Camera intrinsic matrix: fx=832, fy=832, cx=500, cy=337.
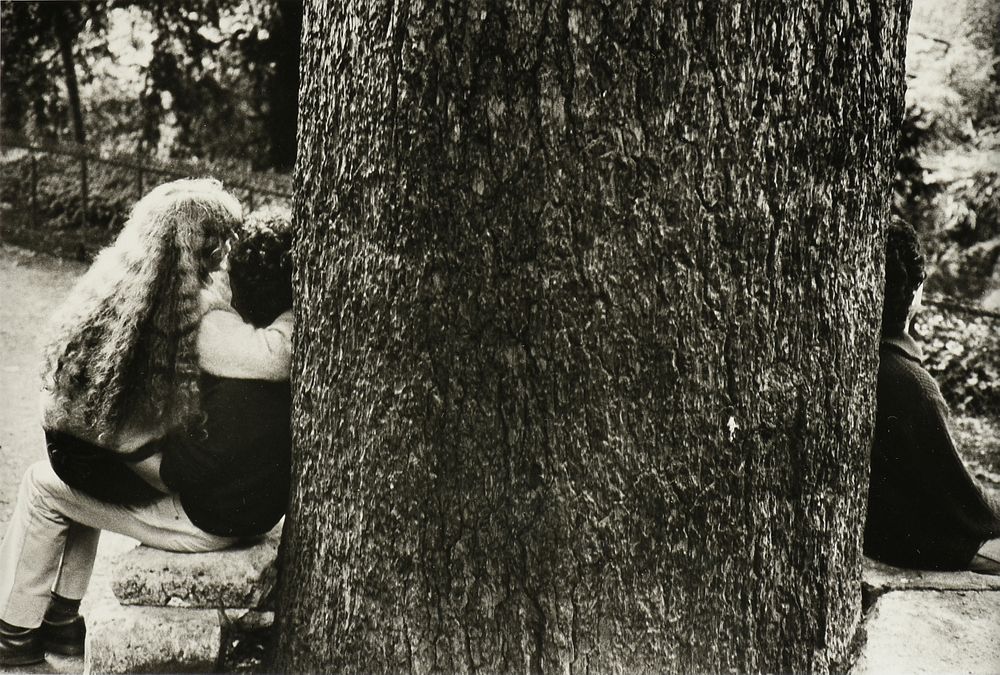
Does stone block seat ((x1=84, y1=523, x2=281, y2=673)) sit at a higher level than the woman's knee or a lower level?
lower

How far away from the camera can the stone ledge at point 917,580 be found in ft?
8.98

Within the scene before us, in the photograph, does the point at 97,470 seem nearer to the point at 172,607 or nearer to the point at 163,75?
the point at 172,607

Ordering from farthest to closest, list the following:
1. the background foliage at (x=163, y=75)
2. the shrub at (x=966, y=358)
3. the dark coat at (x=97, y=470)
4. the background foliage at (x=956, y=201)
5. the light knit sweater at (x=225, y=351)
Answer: the shrub at (x=966, y=358), the background foliage at (x=956, y=201), the background foliage at (x=163, y=75), the dark coat at (x=97, y=470), the light knit sweater at (x=225, y=351)

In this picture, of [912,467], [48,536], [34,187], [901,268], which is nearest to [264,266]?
[48,536]

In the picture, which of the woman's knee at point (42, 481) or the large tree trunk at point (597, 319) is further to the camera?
the woman's knee at point (42, 481)

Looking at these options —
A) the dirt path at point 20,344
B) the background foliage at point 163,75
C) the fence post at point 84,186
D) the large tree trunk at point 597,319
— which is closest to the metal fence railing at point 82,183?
the fence post at point 84,186

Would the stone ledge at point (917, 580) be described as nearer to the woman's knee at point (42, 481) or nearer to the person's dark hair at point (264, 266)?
the person's dark hair at point (264, 266)

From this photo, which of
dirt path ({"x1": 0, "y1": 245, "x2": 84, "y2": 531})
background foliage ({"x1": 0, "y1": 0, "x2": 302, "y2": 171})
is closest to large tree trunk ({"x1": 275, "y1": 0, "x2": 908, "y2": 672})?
dirt path ({"x1": 0, "y1": 245, "x2": 84, "y2": 531})

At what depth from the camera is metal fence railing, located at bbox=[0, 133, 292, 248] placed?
4.52 meters

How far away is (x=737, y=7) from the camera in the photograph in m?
1.76

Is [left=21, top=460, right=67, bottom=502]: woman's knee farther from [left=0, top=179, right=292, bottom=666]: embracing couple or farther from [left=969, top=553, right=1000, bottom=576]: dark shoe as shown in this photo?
[left=969, top=553, right=1000, bottom=576]: dark shoe

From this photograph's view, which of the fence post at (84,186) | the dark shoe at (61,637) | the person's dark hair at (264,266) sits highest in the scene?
the person's dark hair at (264,266)

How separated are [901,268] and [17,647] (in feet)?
9.92

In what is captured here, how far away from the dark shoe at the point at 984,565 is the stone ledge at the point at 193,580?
2.40 meters
